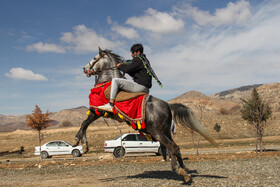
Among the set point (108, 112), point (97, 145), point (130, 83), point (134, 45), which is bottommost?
point (97, 145)

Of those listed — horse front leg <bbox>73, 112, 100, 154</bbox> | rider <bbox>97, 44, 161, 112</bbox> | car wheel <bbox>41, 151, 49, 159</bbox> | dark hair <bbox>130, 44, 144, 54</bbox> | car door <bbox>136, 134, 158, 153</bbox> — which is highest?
dark hair <bbox>130, 44, 144, 54</bbox>

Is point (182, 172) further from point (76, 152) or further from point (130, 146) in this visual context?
point (76, 152)


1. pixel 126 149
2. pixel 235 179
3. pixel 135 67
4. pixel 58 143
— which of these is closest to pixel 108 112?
pixel 135 67

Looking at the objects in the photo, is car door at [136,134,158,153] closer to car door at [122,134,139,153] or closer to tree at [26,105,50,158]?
car door at [122,134,139,153]

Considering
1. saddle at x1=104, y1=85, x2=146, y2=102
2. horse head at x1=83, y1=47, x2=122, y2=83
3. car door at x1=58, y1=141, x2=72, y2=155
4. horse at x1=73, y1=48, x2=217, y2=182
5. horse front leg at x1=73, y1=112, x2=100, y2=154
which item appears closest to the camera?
horse at x1=73, y1=48, x2=217, y2=182

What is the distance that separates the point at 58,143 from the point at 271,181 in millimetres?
22610

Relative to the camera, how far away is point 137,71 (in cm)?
Result: 732

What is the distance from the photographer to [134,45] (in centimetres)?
748

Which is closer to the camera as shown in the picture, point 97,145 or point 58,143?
point 58,143

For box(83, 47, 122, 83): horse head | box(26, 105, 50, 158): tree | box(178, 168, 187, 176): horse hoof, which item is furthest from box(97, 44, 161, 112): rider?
box(26, 105, 50, 158): tree

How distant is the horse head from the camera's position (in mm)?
7527

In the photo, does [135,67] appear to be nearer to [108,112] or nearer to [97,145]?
[108,112]

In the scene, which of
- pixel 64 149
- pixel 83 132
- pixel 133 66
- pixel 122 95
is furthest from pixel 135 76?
pixel 64 149

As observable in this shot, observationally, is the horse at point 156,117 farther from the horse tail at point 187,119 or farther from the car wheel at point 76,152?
the car wheel at point 76,152
